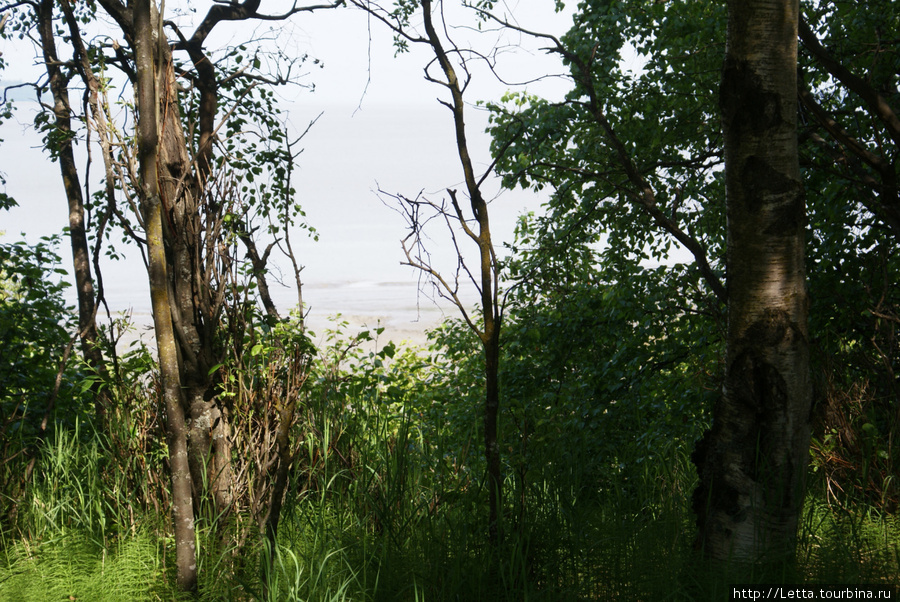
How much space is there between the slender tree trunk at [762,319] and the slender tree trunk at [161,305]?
216 cm

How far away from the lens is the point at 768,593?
245 cm

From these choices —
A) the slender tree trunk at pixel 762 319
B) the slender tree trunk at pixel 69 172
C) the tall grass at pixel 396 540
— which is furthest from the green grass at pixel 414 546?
the slender tree trunk at pixel 69 172

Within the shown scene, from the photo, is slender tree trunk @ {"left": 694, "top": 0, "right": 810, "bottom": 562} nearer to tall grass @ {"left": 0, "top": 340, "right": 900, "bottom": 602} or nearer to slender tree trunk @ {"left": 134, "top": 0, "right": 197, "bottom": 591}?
tall grass @ {"left": 0, "top": 340, "right": 900, "bottom": 602}

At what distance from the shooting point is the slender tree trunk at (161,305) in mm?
2869

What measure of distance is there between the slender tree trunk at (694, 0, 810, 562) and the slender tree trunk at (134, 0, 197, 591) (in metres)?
2.16

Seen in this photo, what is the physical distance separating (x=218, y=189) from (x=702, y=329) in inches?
143

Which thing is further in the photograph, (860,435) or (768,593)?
(860,435)

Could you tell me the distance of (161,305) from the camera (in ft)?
9.42

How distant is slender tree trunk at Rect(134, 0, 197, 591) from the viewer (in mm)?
2869

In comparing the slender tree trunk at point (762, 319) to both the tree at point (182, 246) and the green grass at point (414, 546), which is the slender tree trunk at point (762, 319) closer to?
the green grass at point (414, 546)

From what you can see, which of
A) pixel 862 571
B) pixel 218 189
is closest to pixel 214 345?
pixel 218 189

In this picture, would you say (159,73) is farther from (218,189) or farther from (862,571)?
(862,571)

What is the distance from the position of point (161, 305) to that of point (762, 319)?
8.10 ft

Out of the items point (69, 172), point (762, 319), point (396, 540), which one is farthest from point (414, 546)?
point (69, 172)
